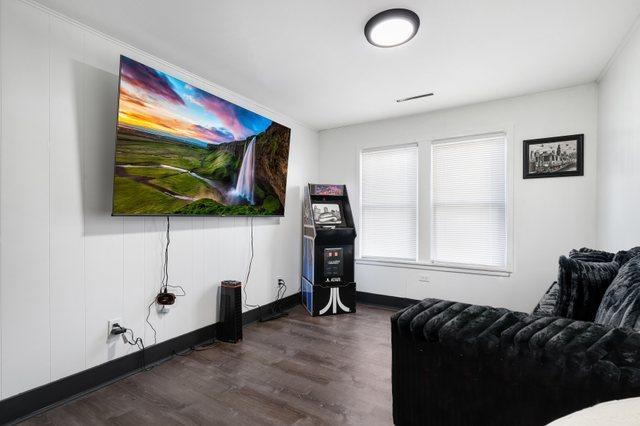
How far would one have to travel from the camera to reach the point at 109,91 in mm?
2236

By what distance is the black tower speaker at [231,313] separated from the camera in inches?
114

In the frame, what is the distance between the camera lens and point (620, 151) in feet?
7.93

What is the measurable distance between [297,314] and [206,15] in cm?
312

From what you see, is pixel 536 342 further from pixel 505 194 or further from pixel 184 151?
pixel 505 194

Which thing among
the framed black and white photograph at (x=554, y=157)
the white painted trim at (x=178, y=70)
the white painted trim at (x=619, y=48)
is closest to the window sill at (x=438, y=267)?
the framed black and white photograph at (x=554, y=157)

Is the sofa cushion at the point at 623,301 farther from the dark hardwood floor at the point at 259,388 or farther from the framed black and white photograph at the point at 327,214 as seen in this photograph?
the framed black and white photograph at the point at 327,214

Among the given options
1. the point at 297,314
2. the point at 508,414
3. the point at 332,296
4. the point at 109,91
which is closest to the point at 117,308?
the point at 109,91

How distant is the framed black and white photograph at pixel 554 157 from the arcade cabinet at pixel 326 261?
2066 millimetres

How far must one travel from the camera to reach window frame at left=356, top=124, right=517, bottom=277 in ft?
11.1

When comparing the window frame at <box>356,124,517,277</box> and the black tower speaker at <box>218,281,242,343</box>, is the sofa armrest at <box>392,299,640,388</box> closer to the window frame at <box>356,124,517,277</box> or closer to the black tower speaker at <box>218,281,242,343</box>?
the black tower speaker at <box>218,281,242,343</box>

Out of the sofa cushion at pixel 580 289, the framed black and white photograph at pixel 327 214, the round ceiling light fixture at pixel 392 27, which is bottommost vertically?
the sofa cushion at pixel 580 289

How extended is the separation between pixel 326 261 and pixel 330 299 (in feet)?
1.51

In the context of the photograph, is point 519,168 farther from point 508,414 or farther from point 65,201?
point 65,201

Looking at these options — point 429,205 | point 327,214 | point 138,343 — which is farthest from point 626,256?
point 138,343
